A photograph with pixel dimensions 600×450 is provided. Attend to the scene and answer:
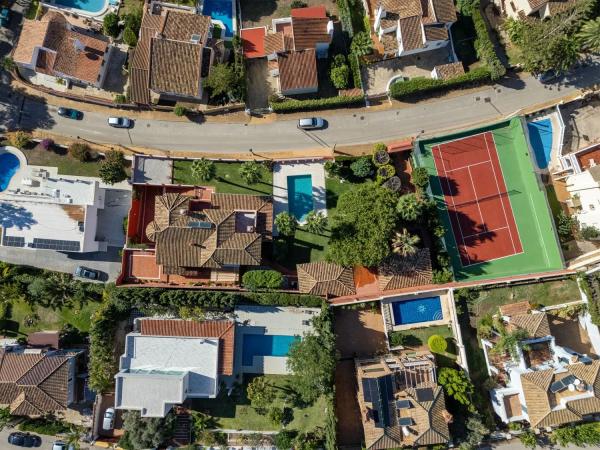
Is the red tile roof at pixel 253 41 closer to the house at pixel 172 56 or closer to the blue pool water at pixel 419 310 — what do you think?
the house at pixel 172 56

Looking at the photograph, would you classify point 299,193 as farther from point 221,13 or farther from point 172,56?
point 221,13

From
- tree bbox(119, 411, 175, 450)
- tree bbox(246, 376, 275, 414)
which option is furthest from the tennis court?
tree bbox(119, 411, 175, 450)

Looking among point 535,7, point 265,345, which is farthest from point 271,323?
point 535,7

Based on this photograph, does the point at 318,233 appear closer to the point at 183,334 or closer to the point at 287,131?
the point at 287,131

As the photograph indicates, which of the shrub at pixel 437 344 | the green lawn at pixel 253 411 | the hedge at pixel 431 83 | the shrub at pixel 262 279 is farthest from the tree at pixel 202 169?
the shrub at pixel 437 344

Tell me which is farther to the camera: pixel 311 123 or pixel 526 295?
pixel 311 123

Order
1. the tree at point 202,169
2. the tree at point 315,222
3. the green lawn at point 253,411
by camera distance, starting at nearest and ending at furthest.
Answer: the tree at point 315,222 < the tree at point 202,169 < the green lawn at point 253,411

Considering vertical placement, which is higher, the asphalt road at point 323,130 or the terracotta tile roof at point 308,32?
the terracotta tile roof at point 308,32
